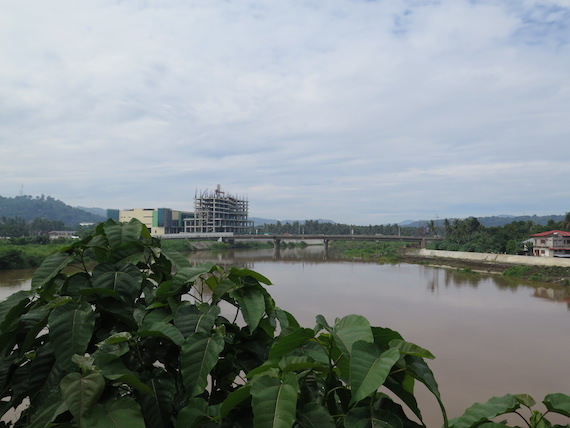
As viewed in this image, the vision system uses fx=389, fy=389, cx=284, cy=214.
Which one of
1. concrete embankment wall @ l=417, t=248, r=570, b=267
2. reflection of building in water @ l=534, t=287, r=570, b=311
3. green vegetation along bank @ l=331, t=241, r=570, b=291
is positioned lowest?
reflection of building in water @ l=534, t=287, r=570, b=311

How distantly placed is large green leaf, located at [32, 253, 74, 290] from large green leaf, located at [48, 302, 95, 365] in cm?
19

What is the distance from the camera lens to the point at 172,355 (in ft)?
3.61

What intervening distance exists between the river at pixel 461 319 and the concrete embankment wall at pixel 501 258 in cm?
457

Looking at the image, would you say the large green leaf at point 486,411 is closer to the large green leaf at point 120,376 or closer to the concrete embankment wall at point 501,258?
the large green leaf at point 120,376

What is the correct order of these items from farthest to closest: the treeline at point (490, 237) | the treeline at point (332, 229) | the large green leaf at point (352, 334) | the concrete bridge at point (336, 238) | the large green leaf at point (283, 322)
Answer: the treeline at point (332, 229)
the concrete bridge at point (336, 238)
the treeline at point (490, 237)
the large green leaf at point (283, 322)
the large green leaf at point (352, 334)

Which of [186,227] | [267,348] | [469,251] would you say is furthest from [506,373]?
[186,227]

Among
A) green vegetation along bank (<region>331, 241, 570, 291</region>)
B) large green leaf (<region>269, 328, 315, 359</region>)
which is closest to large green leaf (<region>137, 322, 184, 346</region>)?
large green leaf (<region>269, 328, 315, 359</region>)

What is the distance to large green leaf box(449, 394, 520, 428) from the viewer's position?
825 millimetres

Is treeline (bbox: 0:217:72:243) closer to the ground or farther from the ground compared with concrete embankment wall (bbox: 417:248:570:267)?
farther from the ground

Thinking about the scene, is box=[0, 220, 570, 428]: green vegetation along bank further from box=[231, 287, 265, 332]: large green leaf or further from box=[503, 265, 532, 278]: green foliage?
box=[503, 265, 532, 278]: green foliage

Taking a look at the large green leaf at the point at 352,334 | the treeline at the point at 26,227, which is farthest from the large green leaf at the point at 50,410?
the treeline at the point at 26,227

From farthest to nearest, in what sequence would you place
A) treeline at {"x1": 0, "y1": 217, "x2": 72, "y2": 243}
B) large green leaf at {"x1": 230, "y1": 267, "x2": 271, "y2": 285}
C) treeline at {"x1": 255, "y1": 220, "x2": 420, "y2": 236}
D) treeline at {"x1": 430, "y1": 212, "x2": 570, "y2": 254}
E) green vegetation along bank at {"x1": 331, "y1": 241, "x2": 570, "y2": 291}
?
treeline at {"x1": 255, "y1": 220, "x2": 420, "y2": 236} → treeline at {"x1": 0, "y1": 217, "x2": 72, "y2": 243} → treeline at {"x1": 430, "y1": 212, "x2": 570, "y2": 254} → green vegetation along bank at {"x1": 331, "y1": 241, "x2": 570, "y2": 291} → large green leaf at {"x1": 230, "y1": 267, "x2": 271, "y2": 285}

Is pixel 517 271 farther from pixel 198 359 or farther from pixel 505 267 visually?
pixel 198 359

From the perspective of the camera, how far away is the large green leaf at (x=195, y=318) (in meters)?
1.01
